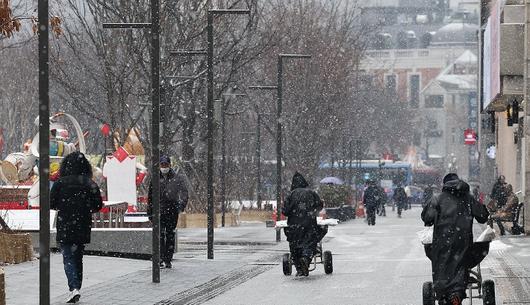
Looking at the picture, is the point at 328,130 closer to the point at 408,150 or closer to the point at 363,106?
the point at 363,106

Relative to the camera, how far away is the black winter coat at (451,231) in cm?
1565

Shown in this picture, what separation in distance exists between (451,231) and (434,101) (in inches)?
6662

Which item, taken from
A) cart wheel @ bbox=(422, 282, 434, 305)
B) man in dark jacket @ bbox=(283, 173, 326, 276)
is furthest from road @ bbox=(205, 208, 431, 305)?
cart wheel @ bbox=(422, 282, 434, 305)

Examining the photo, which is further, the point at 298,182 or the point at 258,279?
the point at 298,182

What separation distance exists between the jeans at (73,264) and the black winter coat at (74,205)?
8cm

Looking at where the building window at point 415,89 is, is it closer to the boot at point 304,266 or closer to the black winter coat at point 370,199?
the black winter coat at point 370,199

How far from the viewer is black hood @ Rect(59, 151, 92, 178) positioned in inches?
756

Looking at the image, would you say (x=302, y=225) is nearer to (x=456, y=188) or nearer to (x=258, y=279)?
(x=258, y=279)

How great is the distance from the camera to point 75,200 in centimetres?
1888

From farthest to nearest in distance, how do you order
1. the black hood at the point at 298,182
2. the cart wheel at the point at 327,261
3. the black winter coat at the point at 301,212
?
the cart wheel at the point at 327,261, the black hood at the point at 298,182, the black winter coat at the point at 301,212

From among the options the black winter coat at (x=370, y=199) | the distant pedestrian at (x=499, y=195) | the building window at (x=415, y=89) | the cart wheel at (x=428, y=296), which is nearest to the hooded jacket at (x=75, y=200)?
the cart wheel at (x=428, y=296)

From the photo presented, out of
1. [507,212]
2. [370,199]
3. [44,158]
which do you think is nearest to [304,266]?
[44,158]

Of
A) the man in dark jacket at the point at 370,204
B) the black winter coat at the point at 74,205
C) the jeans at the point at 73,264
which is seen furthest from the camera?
the man in dark jacket at the point at 370,204

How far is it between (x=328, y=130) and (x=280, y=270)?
41.6 meters
